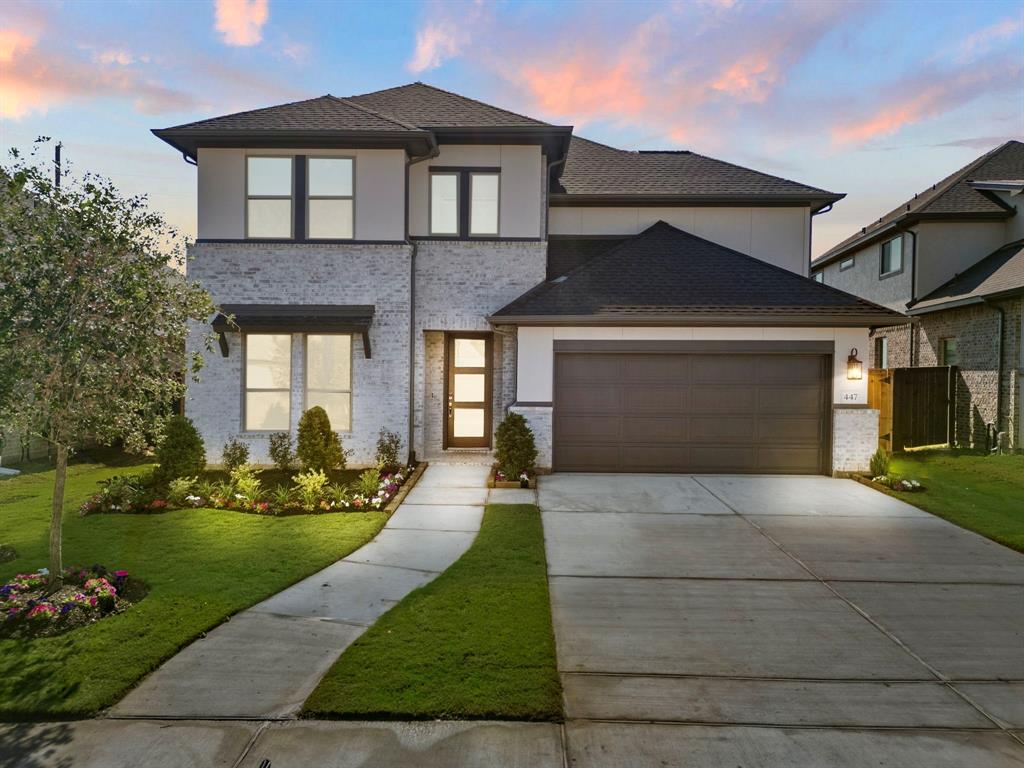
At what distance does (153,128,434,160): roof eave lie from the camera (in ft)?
36.1

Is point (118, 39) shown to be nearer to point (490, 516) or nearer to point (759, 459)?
point (490, 516)

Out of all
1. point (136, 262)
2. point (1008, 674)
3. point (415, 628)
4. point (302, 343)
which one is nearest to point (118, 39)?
point (302, 343)

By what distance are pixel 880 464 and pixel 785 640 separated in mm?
7733

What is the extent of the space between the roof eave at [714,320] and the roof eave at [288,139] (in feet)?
12.4

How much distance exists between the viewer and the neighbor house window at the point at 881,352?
2069 cm

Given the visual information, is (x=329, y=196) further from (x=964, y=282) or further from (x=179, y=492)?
(x=964, y=282)

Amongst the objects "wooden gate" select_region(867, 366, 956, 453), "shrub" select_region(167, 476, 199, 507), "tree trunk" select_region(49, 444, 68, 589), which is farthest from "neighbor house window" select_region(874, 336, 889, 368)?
"tree trunk" select_region(49, 444, 68, 589)

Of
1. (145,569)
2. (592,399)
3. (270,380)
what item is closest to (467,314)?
(592,399)

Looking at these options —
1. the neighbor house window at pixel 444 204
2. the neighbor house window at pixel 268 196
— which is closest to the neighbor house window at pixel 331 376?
the neighbor house window at pixel 268 196

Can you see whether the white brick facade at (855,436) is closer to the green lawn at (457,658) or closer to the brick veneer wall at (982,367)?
the brick veneer wall at (982,367)

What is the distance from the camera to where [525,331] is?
11.4m

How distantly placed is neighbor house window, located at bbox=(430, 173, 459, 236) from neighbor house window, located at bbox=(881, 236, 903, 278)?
595 inches

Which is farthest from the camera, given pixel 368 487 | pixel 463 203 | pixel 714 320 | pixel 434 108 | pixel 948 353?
pixel 948 353

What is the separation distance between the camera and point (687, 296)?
11531 millimetres
